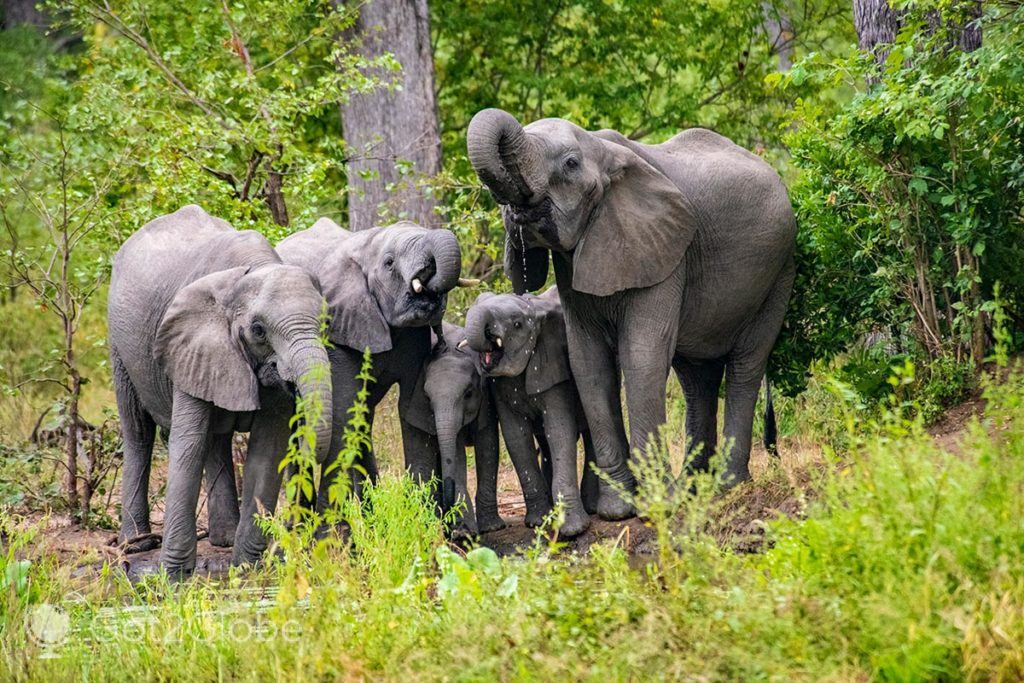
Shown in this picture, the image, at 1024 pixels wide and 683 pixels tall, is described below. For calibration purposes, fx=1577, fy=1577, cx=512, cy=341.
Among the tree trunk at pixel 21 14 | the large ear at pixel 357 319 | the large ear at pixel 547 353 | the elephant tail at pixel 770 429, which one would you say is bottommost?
the elephant tail at pixel 770 429

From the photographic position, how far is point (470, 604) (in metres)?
6.31

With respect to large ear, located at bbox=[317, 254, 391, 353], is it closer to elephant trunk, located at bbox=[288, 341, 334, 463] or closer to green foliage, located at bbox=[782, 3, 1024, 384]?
elephant trunk, located at bbox=[288, 341, 334, 463]

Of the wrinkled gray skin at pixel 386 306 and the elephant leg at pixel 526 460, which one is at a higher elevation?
the wrinkled gray skin at pixel 386 306

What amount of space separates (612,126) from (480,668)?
14.6m

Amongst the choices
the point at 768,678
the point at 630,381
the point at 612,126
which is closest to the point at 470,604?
the point at 768,678

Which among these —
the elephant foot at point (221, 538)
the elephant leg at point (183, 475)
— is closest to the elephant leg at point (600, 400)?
the elephant leg at point (183, 475)

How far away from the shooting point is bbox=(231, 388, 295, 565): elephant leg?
955cm

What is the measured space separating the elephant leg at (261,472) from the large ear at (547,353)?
5.12 feet

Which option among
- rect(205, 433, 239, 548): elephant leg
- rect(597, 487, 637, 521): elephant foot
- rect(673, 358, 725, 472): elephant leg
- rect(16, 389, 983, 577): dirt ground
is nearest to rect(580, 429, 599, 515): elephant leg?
rect(16, 389, 983, 577): dirt ground

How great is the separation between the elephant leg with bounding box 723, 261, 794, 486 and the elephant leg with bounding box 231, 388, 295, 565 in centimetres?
300

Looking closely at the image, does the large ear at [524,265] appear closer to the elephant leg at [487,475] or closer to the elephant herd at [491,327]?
the elephant herd at [491,327]

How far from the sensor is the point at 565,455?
991 cm

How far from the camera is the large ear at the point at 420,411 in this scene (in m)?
10.1

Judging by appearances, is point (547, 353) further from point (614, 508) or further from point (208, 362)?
point (208, 362)
